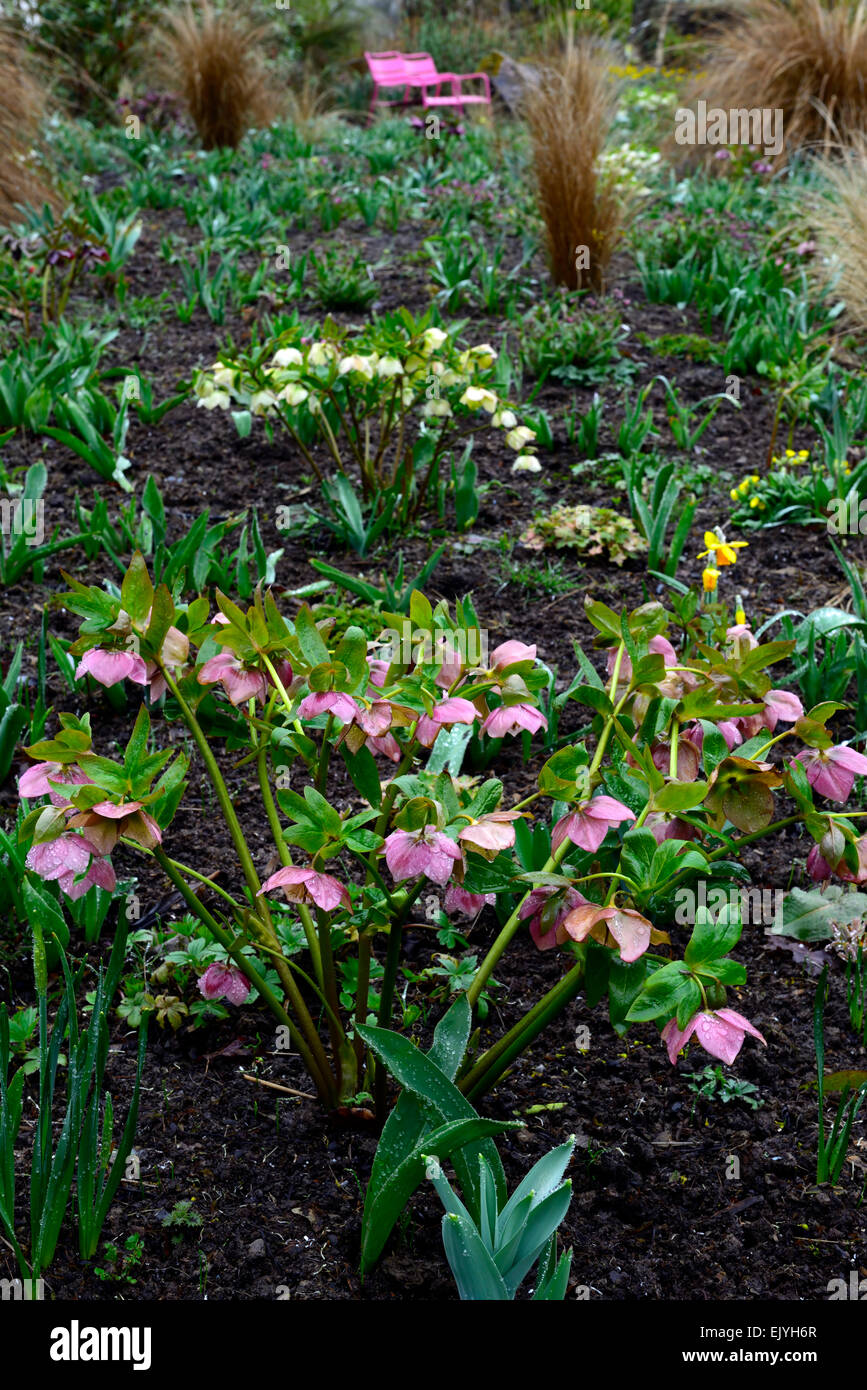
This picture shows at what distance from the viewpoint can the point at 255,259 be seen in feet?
18.4

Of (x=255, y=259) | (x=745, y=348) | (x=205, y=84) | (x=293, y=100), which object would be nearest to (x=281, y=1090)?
(x=745, y=348)

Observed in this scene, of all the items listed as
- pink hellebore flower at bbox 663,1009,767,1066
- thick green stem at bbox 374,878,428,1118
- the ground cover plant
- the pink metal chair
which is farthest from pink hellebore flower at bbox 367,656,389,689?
the pink metal chair

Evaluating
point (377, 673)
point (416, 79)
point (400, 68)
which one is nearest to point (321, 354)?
point (377, 673)

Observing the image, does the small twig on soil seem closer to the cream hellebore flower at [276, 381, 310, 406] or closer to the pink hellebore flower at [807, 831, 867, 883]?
the pink hellebore flower at [807, 831, 867, 883]

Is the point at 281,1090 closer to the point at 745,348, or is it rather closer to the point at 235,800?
the point at 235,800

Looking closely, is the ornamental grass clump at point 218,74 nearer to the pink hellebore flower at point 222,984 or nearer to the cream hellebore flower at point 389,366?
the cream hellebore flower at point 389,366

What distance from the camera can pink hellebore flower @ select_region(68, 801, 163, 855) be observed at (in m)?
1.20

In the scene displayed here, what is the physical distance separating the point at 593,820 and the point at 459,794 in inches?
8.3

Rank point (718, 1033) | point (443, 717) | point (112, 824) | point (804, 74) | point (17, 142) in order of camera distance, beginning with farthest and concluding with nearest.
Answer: point (804, 74) < point (17, 142) < point (443, 717) < point (112, 824) < point (718, 1033)

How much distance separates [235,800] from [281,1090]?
0.81 m

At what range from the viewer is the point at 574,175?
4.75 meters

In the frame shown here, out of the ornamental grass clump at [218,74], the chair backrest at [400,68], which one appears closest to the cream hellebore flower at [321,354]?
the ornamental grass clump at [218,74]

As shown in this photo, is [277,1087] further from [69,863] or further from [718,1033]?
[718,1033]

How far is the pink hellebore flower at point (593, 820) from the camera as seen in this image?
1.24m
